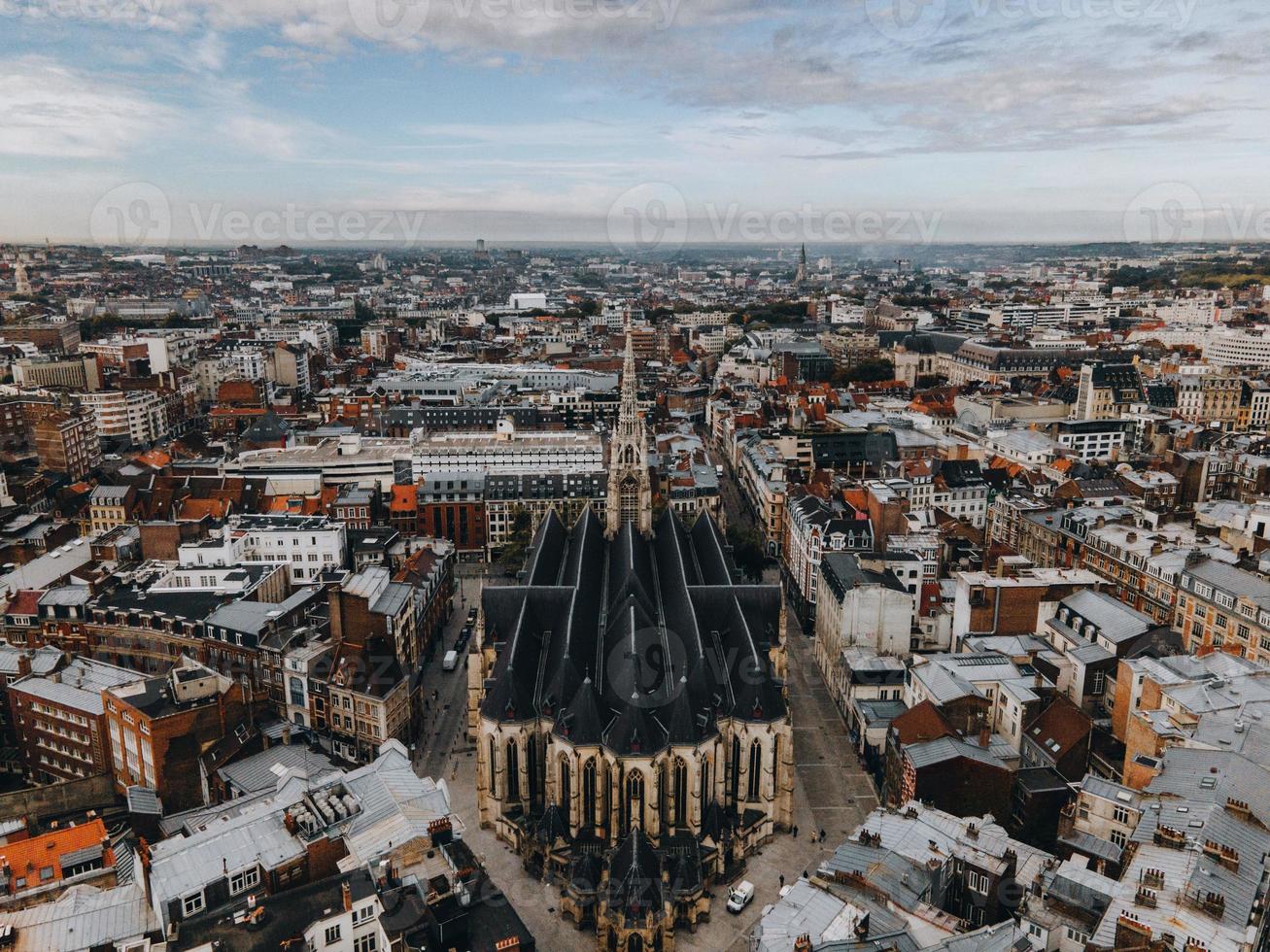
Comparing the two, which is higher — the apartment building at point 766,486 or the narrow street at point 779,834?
the apartment building at point 766,486

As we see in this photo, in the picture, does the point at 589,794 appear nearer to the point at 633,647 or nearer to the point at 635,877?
the point at 635,877

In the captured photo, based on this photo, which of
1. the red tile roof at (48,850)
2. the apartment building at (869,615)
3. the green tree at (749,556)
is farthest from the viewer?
the green tree at (749,556)

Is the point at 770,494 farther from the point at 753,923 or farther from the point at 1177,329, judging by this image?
the point at 1177,329

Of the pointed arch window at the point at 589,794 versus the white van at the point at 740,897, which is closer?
the white van at the point at 740,897

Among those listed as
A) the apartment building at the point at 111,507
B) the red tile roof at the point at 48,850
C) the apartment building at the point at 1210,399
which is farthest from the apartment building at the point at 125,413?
the apartment building at the point at 1210,399

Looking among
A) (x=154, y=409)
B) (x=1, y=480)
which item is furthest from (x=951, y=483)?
(x=154, y=409)

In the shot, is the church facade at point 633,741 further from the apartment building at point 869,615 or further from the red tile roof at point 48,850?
the red tile roof at point 48,850
